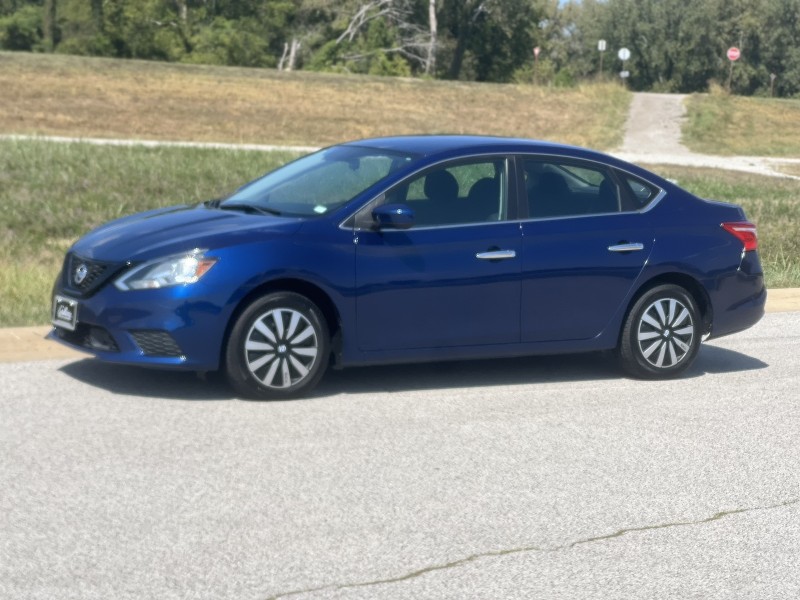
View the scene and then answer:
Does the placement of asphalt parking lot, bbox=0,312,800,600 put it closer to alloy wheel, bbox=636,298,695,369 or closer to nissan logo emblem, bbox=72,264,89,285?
alloy wheel, bbox=636,298,695,369

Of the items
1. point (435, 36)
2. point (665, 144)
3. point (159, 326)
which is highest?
point (435, 36)

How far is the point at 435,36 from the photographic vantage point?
2960 inches

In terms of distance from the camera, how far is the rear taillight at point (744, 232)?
9.38m

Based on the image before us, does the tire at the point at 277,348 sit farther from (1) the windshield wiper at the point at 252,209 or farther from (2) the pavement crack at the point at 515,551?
(2) the pavement crack at the point at 515,551

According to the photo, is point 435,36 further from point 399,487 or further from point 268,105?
point 399,487

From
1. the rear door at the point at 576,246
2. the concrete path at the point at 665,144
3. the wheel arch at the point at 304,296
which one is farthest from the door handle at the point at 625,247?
the concrete path at the point at 665,144

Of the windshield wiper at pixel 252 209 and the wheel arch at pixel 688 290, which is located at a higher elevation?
the windshield wiper at pixel 252 209

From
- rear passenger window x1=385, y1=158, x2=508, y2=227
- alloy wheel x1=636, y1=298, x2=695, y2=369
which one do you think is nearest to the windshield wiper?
rear passenger window x1=385, y1=158, x2=508, y2=227

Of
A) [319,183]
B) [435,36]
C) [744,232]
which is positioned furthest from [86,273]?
[435,36]

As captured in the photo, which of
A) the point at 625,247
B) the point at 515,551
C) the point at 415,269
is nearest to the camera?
the point at 515,551

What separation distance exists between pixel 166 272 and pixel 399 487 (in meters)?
2.05

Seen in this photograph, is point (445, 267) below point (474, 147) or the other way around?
below

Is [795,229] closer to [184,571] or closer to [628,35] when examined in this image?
[184,571]

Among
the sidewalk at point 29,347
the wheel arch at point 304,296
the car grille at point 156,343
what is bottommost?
the sidewalk at point 29,347
